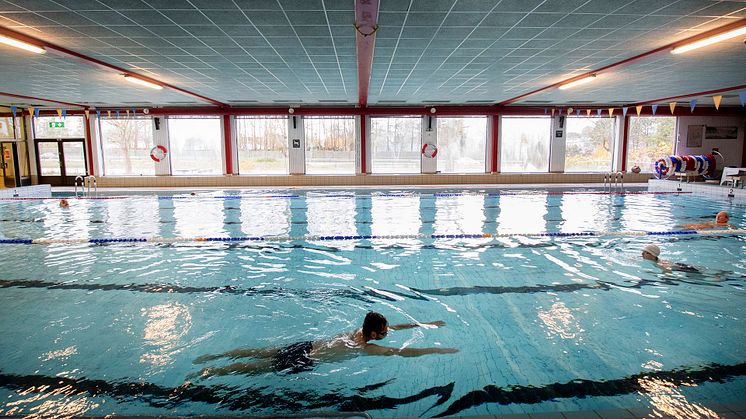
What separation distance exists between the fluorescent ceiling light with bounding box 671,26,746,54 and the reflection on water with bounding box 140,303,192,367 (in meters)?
8.06

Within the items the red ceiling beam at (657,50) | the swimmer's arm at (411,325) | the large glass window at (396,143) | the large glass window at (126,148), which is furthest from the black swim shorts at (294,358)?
the large glass window at (126,148)

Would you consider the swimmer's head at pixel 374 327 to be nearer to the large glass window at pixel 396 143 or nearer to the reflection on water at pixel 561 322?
the reflection on water at pixel 561 322

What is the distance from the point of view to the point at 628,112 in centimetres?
1641

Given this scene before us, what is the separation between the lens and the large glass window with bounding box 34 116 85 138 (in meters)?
16.2

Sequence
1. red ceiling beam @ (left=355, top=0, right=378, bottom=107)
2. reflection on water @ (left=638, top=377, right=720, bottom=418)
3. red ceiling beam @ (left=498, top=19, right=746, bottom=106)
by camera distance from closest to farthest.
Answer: reflection on water @ (left=638, top=377, right=720, bottom=418) < red ceiling beam @ (left=355, top=0, right=378, bottom=107) < red ceiling beam @ (left=498, top=19, right=746, bottom=106)

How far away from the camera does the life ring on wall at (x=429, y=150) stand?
16.2 metres

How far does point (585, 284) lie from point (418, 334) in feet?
7.40

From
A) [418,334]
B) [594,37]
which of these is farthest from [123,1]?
[594,37]

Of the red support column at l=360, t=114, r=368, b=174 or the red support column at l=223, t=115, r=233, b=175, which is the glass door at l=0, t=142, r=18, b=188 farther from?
the red support column at l=360, t=114, r=368, b=174

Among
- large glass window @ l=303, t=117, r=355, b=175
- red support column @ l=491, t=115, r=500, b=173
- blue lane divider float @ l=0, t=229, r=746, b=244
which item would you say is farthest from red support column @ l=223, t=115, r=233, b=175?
red support column @ l=491, t=115, r=500, b=173

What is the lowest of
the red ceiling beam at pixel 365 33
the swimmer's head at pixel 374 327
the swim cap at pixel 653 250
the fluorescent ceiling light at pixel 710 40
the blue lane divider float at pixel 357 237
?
the swimmer's head at pixel 374 327

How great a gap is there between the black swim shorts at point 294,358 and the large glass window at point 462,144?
1420 cm

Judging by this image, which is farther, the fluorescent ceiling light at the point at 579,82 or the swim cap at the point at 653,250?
the fluorescent ceiling light at the point at 579,82

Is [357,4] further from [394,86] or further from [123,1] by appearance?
[394,86]
